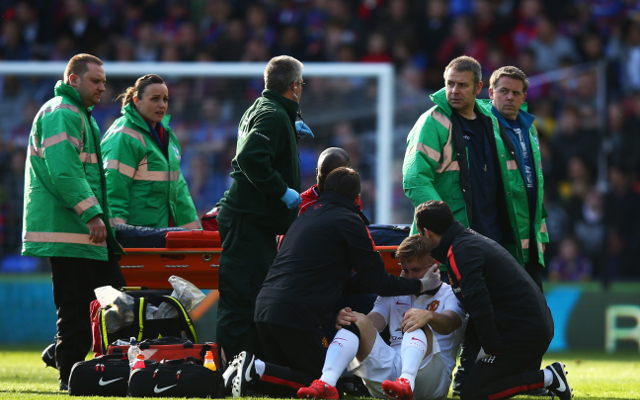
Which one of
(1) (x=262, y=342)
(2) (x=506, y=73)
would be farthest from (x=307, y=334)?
(2) (x=506, y=73)

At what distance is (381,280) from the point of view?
4.66m

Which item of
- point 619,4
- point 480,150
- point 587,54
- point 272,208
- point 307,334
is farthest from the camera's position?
point 619,4

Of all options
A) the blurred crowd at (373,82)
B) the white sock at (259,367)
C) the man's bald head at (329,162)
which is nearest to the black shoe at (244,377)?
the white sock at (259,367)

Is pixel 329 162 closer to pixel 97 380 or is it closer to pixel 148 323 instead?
pixel 148 323

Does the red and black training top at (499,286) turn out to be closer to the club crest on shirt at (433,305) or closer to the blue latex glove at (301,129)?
the club crest on shirt at (433,305)

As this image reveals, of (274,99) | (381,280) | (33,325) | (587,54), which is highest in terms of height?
(587,54)

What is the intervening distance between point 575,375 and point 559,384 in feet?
7.19

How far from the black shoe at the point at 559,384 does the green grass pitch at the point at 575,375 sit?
1.50ft

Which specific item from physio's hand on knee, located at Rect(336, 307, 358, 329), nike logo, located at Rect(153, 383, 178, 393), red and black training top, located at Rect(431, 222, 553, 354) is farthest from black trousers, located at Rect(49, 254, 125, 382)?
red and black training top, located at Rect(431, 222, 553, 354)

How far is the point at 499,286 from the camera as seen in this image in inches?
181

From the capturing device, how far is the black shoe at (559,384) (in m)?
4.64

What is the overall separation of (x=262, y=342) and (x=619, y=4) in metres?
10.2

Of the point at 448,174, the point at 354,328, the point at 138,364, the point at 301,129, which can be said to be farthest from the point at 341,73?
the point at 138,364

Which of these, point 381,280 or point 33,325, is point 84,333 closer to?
point 381,280
